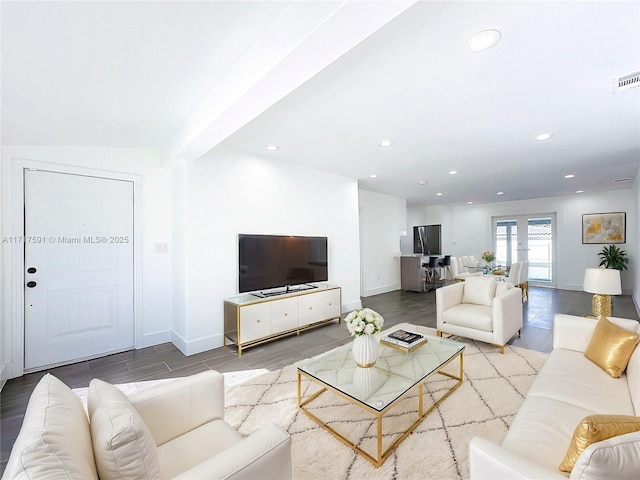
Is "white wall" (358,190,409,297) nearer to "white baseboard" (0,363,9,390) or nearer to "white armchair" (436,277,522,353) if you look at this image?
"white armchair" (436,277,522,353)

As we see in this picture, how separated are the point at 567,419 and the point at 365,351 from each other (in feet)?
3.75

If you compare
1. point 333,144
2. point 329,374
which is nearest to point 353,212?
point 333,144

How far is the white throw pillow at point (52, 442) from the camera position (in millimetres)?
711

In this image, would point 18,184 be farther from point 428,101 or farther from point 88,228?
point 428,101

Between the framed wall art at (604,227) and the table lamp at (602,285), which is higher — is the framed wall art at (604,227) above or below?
above

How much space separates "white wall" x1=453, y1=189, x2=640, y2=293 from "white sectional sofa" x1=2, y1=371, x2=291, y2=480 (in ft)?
27.6

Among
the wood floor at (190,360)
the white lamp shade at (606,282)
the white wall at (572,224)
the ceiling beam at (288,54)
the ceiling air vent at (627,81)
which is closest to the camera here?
the ceiling beam at (288,54)

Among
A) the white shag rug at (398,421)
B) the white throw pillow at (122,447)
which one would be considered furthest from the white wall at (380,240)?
the white throw pillow at (122,447)

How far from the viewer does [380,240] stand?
7.10 m

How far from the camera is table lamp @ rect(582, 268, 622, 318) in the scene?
278cm

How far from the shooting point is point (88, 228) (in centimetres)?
319

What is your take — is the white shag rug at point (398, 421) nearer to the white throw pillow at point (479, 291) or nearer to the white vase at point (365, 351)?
the white vase at point (365, 351)

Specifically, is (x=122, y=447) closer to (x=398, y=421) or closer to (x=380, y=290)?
(x=398, y=421)

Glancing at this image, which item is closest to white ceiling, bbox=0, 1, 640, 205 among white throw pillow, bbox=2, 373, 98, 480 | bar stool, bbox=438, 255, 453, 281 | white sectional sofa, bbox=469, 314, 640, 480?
white throw pillow, bbox=2, 373, 98, 480
